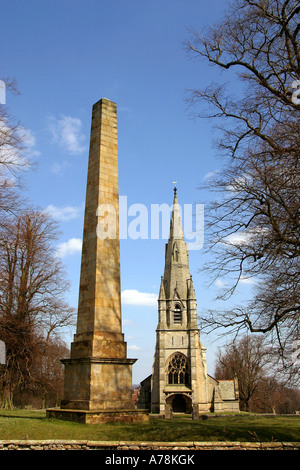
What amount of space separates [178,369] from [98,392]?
4007cm

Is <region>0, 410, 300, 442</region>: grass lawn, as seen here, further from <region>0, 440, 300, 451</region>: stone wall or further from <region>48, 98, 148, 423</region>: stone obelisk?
<region>48, 98, 148, 423</region>: stone obelisk

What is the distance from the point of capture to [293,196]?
27.3ft

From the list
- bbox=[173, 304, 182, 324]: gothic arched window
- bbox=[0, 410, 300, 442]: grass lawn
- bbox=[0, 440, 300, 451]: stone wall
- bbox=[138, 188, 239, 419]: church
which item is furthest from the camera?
bbox=[173, 304, 182, 324]: gothic arched window

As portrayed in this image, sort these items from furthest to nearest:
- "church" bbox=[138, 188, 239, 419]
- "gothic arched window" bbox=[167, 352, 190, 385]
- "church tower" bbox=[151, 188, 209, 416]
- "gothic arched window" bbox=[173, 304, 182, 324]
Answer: "gothic arched window" bbox=[173, 304, 182, 324] < "gothic arched window" bbox=[167, 352, 190, 385] < "church" bbox=[138, 188, 239, 419] < "church tower" bbox=[151, 188, 209, 416]

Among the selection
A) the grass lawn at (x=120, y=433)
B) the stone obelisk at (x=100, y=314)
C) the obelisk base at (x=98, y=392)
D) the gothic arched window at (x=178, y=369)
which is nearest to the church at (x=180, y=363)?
the gothic arched window at (x=178, y=369)

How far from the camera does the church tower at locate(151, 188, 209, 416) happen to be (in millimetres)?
46781

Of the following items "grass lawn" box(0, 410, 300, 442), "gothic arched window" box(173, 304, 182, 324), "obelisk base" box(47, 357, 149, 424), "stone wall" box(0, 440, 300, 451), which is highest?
"gothic arched window" box(173, 304, 182, 324)

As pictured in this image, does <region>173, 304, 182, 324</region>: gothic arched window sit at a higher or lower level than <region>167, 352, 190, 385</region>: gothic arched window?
higher

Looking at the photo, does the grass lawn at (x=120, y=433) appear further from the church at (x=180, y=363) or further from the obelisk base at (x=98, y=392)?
the church at (x=180, y=363)

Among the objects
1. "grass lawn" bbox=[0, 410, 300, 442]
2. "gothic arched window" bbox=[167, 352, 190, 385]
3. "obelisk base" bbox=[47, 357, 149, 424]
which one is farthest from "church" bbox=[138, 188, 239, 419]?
"grass lawn" bbox=[0, 410, 300, 442]

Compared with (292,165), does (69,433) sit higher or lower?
lower
